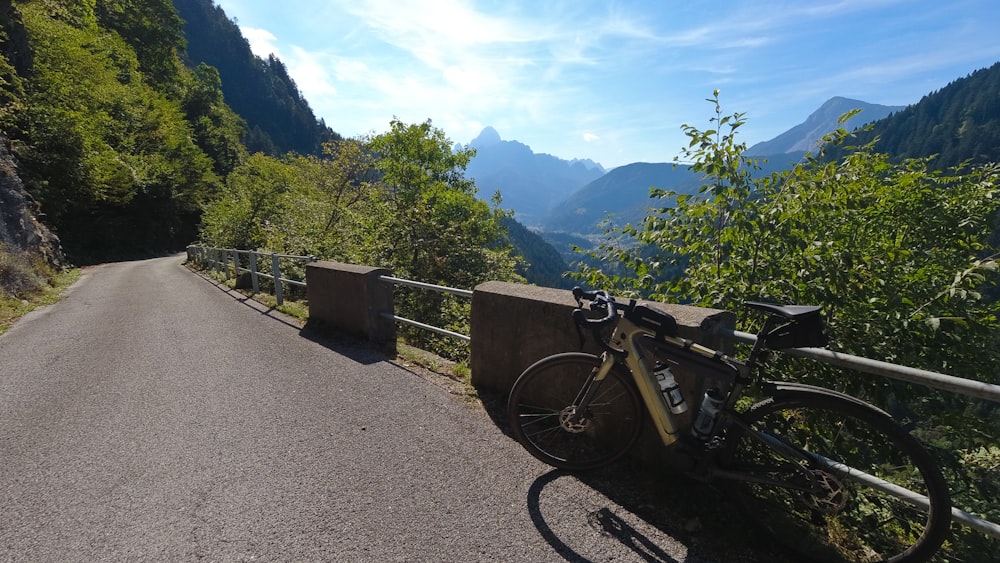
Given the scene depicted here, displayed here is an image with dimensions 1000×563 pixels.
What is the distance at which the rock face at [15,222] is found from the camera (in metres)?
12.2

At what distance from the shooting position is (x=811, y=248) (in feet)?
10.3

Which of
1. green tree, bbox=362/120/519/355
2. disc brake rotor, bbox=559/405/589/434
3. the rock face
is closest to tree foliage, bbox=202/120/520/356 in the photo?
green tree, bbox=362/120/519/355

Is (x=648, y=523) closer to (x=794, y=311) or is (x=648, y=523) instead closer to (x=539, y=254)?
(x=794, y=311)

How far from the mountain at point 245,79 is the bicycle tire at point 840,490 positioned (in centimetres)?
14280

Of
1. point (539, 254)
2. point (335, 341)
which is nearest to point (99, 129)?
point (335, 341)

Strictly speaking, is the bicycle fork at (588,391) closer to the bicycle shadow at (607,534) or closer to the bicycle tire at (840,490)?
the bicycle shadow at (607,534)

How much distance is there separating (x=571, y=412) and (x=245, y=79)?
165605 millimetres

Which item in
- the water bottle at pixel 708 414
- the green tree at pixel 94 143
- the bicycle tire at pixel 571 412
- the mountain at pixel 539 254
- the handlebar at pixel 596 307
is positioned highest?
the green tree at pixel 94 143

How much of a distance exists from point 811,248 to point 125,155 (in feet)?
140

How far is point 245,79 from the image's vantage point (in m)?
132

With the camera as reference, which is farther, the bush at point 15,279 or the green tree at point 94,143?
the green tree at point 94,143

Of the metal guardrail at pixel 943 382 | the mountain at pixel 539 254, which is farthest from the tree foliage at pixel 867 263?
the mountain at pixel 539 254

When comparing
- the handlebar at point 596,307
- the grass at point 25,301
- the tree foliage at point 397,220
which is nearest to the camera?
the handlebar at point 596,307

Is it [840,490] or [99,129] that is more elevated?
[99,129]
